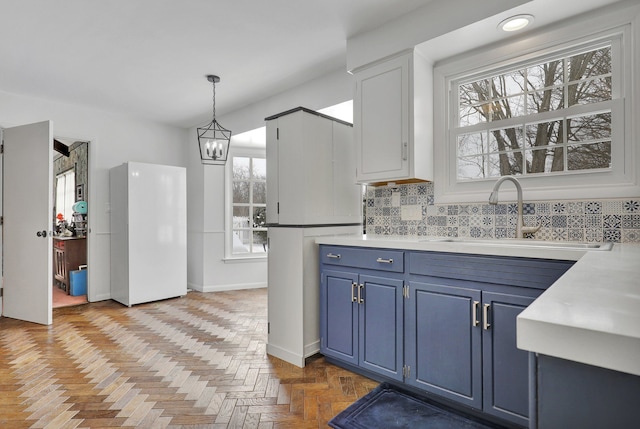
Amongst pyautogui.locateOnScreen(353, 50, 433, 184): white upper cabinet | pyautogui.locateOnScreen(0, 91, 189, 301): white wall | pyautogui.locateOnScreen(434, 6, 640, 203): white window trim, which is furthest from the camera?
pyautogui.locateOnScreen(0, 91, 189, 301): white wall

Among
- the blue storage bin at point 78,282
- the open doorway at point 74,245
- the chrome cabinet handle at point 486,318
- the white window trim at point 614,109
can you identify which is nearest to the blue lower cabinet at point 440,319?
the chrome cabinet handle at point 486,318

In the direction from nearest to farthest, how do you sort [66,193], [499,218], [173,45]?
[499,218], [173,45], [66,193]

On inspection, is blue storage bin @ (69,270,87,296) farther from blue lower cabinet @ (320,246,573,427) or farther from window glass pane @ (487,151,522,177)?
window glass pane @ (487,151,522,177)

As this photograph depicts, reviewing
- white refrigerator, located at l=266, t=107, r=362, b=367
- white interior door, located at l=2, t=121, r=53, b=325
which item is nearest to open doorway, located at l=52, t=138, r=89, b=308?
white interior door, located at l=2, t=121, r=53, b=325

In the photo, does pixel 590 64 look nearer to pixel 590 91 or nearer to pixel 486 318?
pixel 590 91

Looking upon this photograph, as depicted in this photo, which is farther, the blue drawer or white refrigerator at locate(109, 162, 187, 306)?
white refrigerator at locate(109, 162, 187, 306)

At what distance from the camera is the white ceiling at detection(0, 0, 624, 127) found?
98.8 inches

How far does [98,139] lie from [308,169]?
3.70m

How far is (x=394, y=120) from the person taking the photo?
2568 millimetres

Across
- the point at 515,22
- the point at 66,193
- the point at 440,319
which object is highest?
the point at 515,22

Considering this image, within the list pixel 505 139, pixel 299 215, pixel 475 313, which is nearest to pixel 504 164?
pixel 505 139

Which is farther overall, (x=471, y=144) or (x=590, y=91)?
(x=471, y=144)

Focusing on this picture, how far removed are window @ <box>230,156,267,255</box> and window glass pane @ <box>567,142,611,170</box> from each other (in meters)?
4.15

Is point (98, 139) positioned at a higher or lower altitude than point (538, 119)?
higher
